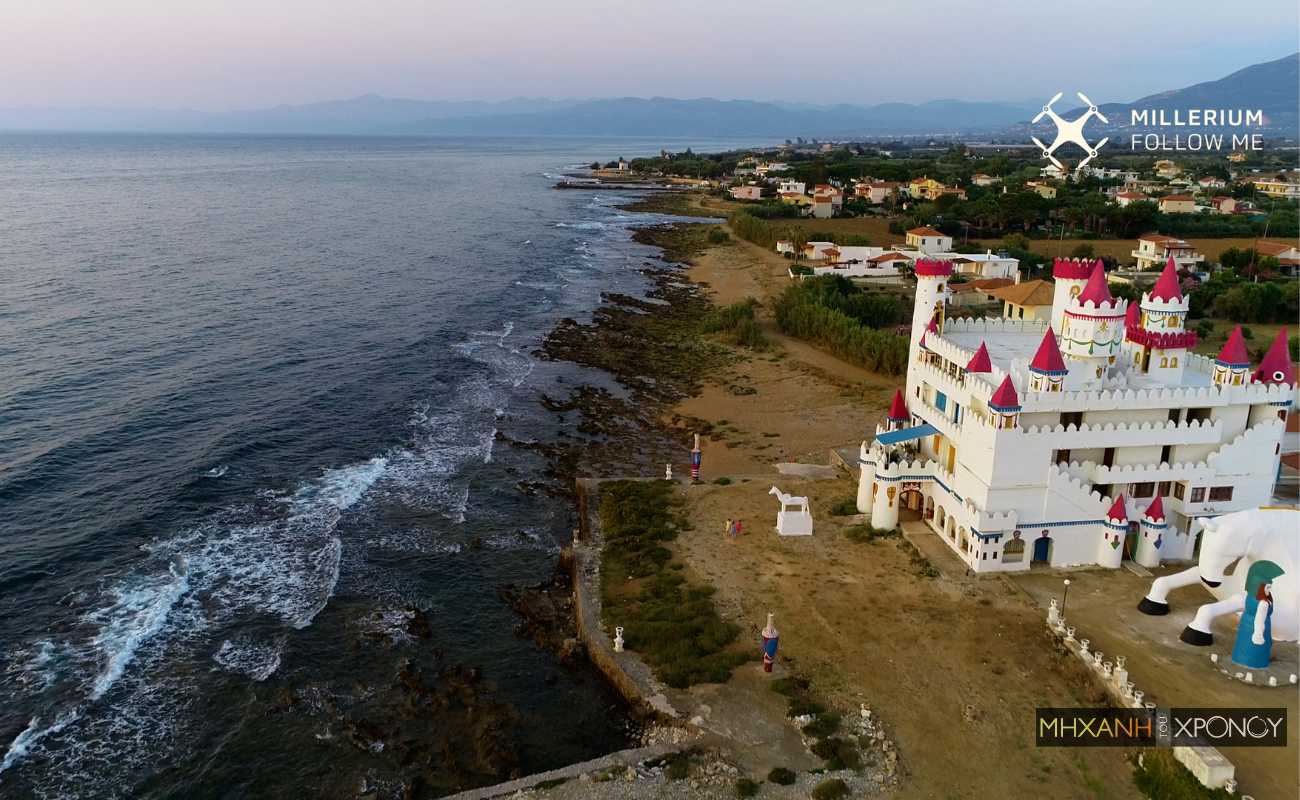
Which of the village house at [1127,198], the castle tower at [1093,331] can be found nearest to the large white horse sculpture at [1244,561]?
the castle tower at [1093,331]

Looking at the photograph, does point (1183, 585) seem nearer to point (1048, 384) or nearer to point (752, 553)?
point (1048, 384)

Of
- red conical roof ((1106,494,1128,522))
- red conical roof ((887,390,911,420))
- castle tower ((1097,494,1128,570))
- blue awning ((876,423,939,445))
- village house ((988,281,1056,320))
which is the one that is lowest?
castle tower ((1097,494,1128,570))

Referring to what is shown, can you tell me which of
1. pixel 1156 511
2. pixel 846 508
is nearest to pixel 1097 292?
pixel 1156 511

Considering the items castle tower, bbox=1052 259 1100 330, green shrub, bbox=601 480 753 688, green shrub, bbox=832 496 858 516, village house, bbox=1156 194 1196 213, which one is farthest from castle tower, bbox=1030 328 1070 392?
village house, bbox=1156 194 1196 213

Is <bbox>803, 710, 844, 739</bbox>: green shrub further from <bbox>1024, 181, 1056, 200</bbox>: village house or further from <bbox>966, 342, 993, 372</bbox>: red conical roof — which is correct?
<bbox>1024, 181, 1056, 200</bbox>: village house

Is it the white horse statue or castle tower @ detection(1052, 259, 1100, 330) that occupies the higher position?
castle tower @ detection(1052, 259, 1100, 330)

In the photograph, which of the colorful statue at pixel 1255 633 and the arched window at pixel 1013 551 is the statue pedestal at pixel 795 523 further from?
the colorful statue at pixel 1255 633
